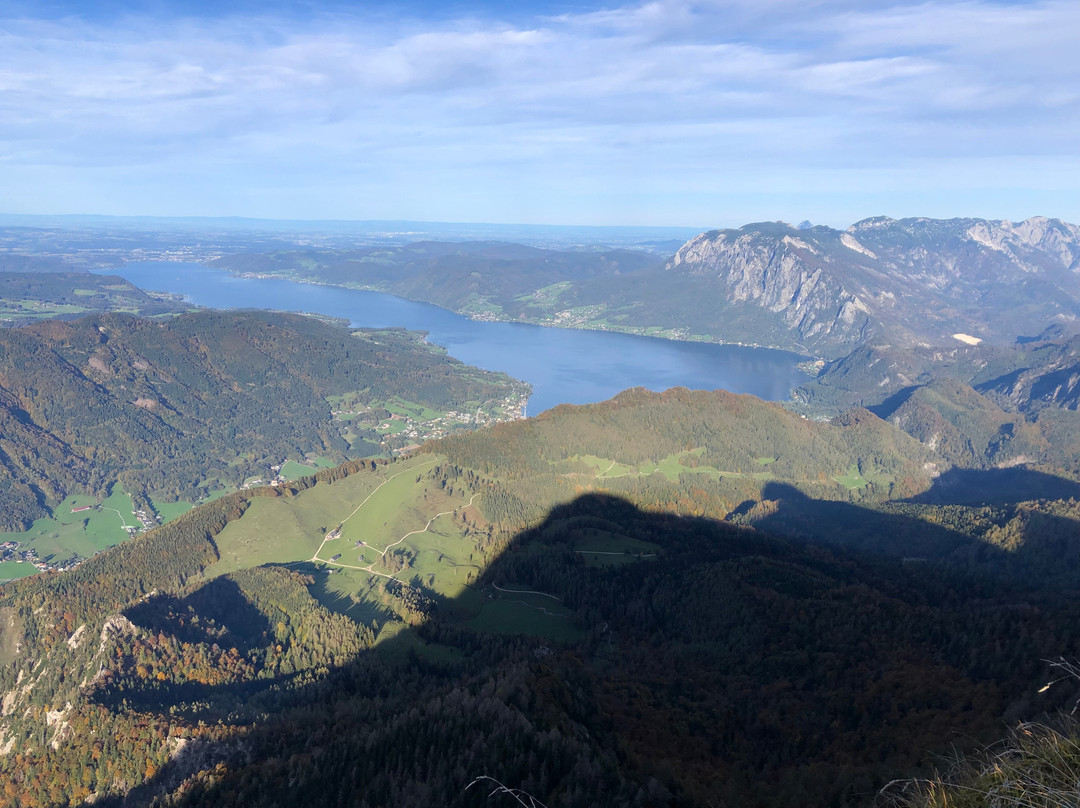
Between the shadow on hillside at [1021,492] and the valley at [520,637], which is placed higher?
the valley at [520,637]

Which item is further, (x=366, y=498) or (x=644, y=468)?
(x=644, y=468)

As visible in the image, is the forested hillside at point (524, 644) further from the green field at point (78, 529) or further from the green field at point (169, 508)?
the green field at point (169, 508)

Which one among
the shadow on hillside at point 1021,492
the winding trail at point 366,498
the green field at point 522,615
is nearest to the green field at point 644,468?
the winding trail at point 366,498

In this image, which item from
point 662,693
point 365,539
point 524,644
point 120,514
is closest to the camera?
point 662,693

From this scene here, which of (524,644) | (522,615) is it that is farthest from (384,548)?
(524,644)

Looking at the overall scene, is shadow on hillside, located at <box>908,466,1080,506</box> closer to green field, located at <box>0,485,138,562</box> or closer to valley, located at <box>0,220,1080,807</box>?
valley, located at <box>0,220,1080,807</box>

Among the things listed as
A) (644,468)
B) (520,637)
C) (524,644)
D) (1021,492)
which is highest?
(644,468)

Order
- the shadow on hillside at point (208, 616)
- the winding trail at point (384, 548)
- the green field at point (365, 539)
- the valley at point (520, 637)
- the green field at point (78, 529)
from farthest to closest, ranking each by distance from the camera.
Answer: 1. the green field at point (78, 529)
2. the winding trail at point (384, 548)
3. the green field at point (365, 539)
4. the shadow on hillside at point (208, 616)
5. the valley at point (520, 637)

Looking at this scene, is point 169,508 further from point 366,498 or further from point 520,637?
point 520,637

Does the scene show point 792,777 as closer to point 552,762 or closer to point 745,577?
point 552,762
